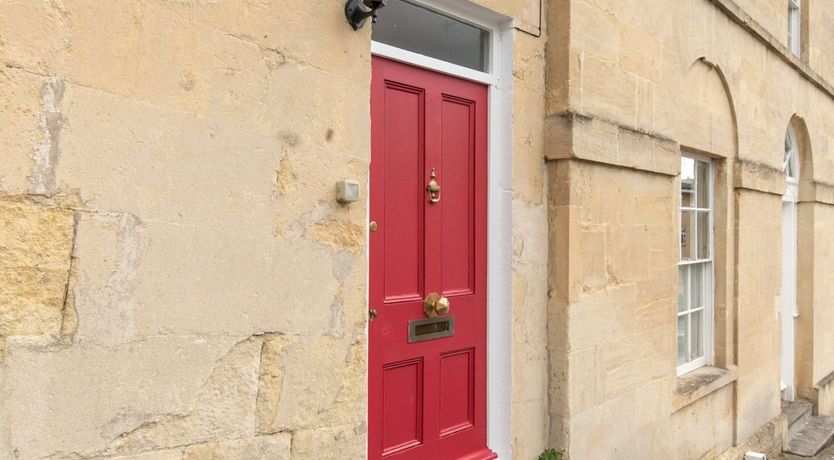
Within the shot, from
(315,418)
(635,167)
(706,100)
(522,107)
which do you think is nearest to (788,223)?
(706,100)

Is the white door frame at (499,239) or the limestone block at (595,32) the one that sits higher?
the limestone block at (595,32)

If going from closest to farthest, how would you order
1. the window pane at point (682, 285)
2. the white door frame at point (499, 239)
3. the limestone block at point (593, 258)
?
the white door frame at point (499, 239)
the limestone block at point (593, 258)
the window pane at point (682, 285)

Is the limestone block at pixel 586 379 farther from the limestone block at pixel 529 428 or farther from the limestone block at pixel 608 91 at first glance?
the limestone block at pixel 608 91

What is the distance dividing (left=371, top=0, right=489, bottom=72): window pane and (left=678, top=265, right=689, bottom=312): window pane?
9.89 ft

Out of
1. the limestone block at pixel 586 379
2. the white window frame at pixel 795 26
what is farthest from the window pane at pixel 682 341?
the white window frame at pixel 795 26

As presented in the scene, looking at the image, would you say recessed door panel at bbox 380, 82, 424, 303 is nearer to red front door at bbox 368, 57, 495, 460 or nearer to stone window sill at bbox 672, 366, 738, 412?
red front door at bbox 368, 57, 495, 460

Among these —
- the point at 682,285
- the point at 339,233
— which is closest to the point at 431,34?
the point at 339,233

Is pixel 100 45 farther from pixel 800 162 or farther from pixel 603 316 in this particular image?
pixel 800 162

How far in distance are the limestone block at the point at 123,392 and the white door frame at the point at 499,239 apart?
5.43 ft

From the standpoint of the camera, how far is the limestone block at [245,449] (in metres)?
2.29

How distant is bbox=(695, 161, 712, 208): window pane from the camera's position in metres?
5.91

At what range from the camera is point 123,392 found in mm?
2119

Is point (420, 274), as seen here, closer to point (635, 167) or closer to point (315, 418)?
Result: point (315, 418)

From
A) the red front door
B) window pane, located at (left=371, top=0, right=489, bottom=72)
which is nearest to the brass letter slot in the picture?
the red front door
